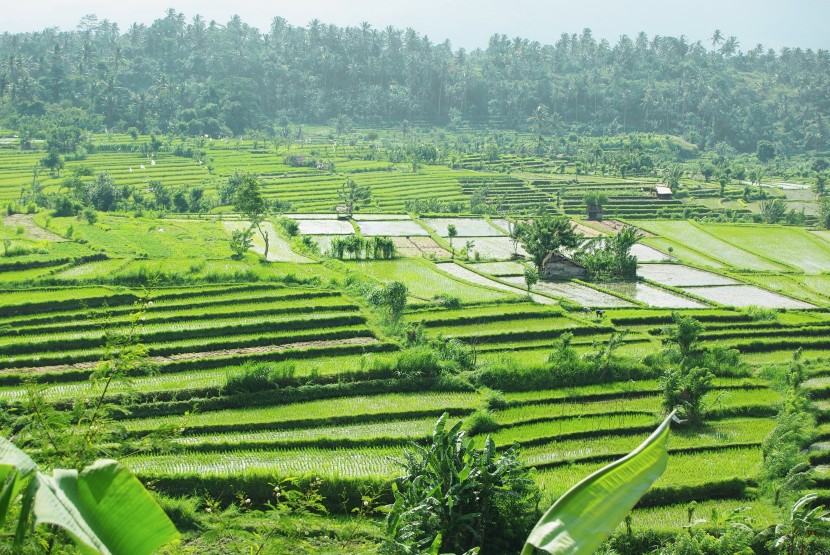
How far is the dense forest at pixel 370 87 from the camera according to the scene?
274 feet

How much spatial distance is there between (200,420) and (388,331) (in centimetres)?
749

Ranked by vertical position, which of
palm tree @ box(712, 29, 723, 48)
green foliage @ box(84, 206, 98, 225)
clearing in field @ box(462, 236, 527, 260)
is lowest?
clearing in field @ box(462, 236, 527, 260)

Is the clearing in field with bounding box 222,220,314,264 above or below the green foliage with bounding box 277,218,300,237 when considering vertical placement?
below

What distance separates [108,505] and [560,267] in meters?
34.4

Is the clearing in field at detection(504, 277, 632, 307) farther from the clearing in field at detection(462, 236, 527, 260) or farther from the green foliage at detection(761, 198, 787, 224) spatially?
the green foliage at detection(761, 198, 787, 224)

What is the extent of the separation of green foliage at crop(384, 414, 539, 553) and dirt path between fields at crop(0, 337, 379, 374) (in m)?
10.1

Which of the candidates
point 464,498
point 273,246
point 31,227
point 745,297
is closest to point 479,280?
point 273,246

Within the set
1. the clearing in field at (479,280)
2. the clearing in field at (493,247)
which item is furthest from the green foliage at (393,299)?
the clearing in field at (493,247)

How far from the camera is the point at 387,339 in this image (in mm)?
24734

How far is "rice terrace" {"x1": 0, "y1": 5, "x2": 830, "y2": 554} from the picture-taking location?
12.4 metres

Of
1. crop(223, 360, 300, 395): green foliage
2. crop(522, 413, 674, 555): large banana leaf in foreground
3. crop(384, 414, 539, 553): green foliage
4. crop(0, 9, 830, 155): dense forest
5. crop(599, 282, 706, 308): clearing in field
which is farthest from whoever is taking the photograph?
crop(0, 9, 830, 155): dense forest

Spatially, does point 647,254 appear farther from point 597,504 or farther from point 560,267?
point 597,504

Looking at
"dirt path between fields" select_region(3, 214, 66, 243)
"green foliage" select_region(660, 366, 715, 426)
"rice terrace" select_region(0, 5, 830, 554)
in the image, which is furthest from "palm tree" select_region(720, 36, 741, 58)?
"green foliage" select_region(660, 366, 715, 426)

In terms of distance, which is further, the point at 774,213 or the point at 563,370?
the point at 774,213
